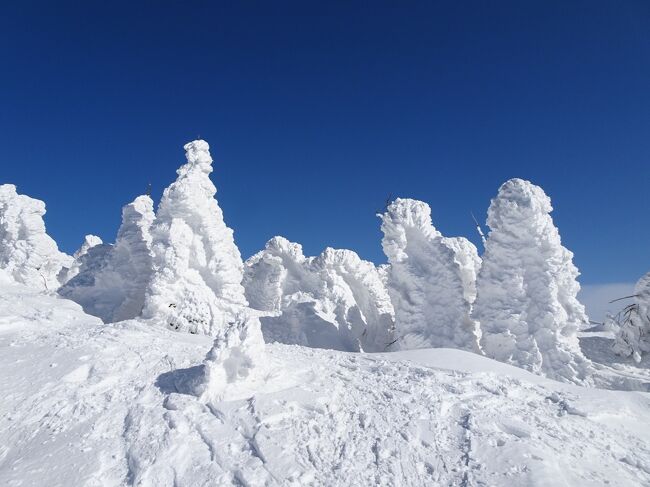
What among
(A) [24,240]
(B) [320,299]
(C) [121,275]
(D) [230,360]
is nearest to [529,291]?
(B) [320,299]

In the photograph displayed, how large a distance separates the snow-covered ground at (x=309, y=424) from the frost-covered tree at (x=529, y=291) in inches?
389

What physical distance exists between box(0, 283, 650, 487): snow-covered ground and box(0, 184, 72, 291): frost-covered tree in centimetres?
2938

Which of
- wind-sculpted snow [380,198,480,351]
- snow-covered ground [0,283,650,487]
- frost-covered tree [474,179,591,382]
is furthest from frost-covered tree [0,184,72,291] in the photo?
frost-covered tree [474,179,591,382]

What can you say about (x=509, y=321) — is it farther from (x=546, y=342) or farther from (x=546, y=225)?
(x=546, y=225)

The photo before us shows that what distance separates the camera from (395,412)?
9.66 m

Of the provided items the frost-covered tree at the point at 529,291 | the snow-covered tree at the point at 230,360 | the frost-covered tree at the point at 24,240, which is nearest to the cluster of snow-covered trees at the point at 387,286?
the frost-covered tree at the point at 529,291

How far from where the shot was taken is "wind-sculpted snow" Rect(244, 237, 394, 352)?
2919 centimetres

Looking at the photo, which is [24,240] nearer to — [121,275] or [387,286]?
[121,275]

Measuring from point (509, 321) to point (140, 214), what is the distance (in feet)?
75.1

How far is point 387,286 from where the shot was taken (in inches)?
1103

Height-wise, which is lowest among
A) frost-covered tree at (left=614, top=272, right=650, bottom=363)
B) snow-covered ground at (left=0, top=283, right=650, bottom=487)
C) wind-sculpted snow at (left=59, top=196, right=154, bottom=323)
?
snow-covered ground at (left=0, top=283, right=650, bottom=487)

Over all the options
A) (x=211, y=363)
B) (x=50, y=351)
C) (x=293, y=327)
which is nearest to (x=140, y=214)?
(x=293, y=327)

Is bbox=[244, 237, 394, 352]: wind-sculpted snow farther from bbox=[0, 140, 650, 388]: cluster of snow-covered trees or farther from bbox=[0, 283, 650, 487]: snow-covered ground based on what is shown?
bbox=[0, 283, 650, 487]: snow-covered ground

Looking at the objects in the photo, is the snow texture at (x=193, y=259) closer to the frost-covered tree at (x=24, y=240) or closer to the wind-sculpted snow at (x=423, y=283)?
the wind-sculpted snow at (x=423, y=283)
